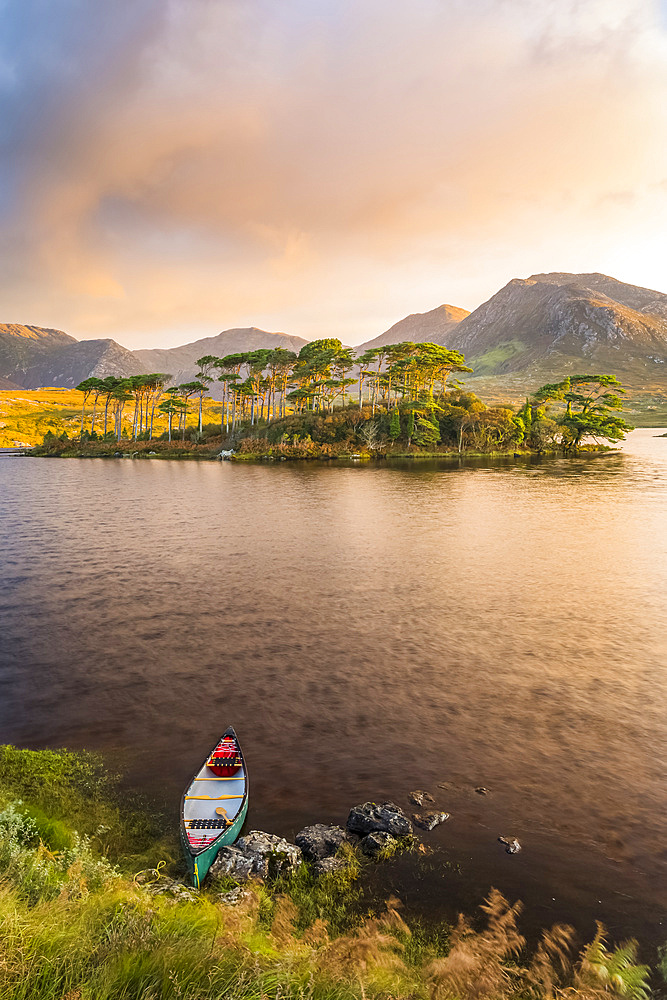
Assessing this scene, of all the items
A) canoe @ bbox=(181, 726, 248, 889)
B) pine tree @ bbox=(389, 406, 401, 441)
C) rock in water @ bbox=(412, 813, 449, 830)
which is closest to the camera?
canoe @ bbox=(181, 726, 248, 889)

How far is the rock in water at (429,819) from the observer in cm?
980

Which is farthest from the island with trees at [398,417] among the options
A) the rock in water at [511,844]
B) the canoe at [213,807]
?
the rock in water at [511,844]

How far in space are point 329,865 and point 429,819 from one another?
8.02 feet

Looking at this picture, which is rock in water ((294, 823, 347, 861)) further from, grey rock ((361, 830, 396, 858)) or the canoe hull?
the canoe hull

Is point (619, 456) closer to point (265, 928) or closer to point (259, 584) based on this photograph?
point (259, 584)

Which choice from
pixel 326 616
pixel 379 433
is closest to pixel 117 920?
pixel 326 616

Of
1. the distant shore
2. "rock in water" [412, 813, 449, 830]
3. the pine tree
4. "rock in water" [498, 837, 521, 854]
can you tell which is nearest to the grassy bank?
"rock in water" [498, 837, 521, 854]

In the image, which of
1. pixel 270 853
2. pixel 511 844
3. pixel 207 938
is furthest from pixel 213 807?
pixel 511 844

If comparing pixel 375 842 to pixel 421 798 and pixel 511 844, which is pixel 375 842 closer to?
pixel 421 798

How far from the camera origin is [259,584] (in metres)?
24.9

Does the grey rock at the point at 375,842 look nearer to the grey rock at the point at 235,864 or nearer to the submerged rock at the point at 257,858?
the submerged rock at the point at 257,858

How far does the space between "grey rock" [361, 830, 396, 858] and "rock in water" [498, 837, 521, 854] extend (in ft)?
7.05

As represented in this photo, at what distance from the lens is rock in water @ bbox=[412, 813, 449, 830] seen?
980 cm

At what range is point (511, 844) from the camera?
937 cm
